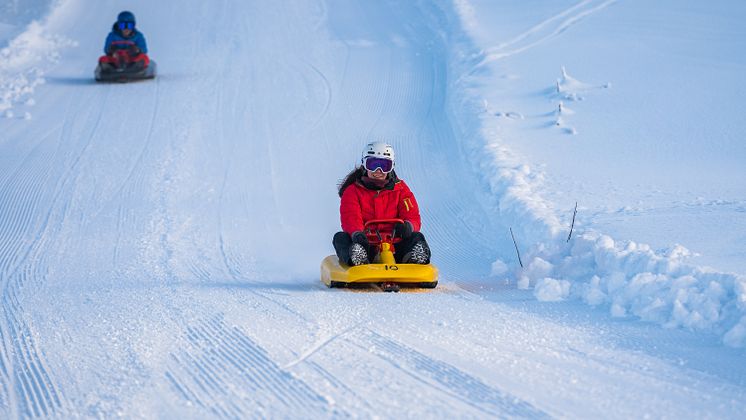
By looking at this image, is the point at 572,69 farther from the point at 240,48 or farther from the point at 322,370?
the point at 322,370

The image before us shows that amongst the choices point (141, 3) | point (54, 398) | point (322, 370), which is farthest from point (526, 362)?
point (141, 3)

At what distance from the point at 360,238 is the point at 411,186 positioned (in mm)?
4543

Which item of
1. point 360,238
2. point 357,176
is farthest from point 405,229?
point 357,176

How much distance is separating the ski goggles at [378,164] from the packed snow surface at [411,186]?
1130mm

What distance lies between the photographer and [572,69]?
16391 mm

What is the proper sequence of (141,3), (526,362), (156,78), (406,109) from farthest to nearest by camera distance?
(141,3), (156,78), (406,109), (526,362)

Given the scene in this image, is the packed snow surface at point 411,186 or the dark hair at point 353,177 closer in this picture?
the packed snow surface at point 411,186

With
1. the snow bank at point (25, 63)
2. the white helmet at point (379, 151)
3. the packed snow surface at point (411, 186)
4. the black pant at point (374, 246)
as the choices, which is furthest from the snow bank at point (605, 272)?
the snow bank at point (25, 63)

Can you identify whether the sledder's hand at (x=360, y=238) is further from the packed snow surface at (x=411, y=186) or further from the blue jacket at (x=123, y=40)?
the blue jacket at (x=123, y=40)

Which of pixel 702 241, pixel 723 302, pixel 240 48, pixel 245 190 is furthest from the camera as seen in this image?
pixel 240 48

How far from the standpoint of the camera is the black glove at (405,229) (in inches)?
330

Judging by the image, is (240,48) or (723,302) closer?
(723,302)

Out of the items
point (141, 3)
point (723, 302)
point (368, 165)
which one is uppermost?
point (141, 3)

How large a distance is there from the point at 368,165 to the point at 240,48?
12.3 metres
